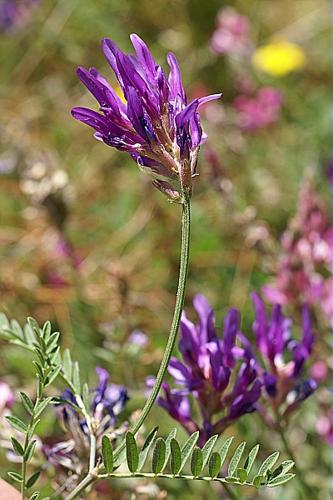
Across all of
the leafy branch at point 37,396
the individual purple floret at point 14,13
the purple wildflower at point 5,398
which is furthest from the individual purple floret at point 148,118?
the individual purple floret at point 14,13

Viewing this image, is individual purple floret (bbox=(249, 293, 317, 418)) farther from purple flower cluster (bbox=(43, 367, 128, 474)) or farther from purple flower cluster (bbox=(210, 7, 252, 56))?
purple flower cluster (bbox=(210, 7, 252, 56))

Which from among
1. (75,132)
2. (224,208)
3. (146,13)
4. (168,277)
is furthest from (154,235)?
(146,13)

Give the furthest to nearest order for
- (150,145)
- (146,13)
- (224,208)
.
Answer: (146,13) < (224,208) < (150,145)

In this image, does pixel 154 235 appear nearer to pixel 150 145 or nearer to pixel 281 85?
pixel 281 85

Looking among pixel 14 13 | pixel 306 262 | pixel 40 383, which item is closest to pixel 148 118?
pixel 40 383

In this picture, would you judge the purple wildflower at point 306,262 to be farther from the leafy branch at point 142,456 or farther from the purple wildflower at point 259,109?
the purple wildflower at point 259,109

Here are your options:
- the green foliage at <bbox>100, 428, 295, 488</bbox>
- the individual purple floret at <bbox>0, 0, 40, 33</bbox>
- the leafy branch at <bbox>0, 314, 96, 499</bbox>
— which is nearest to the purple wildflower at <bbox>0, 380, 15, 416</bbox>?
the leafy branch at <bbox>0, 314, 96, 499</bbox>
